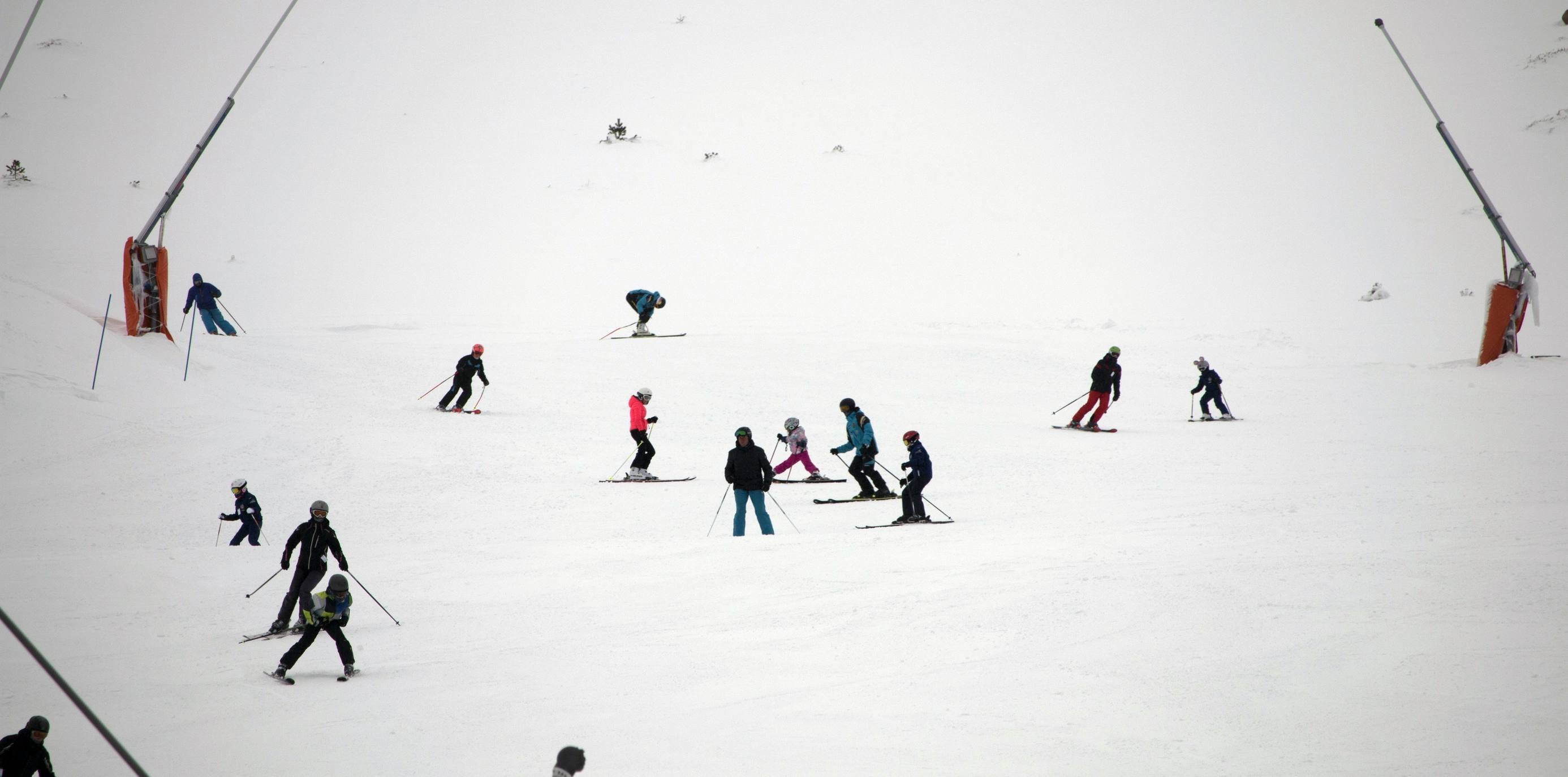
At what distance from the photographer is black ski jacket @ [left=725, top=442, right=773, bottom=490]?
1122cm

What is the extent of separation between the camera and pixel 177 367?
17.4m

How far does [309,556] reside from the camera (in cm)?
806

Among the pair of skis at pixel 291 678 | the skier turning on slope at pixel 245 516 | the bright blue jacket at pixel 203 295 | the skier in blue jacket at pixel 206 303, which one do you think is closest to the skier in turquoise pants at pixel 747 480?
the pair of skis at pixel 291 678

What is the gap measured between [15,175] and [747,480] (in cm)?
3795

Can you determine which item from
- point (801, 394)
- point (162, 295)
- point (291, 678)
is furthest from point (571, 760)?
point (162, 295)

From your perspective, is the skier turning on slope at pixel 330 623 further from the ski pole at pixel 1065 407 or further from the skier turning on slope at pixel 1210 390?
the skier turning on slope at pixel 1210 390

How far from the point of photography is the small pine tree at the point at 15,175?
35.9m

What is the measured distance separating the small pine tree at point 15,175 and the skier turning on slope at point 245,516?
1337 inches

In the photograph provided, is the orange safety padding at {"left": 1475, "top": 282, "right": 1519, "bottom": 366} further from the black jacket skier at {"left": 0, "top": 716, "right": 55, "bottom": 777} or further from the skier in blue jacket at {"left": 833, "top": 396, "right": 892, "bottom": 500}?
the black jacket skier at {"left": 0, "top": 716, "right": 55, "bottom": 777}

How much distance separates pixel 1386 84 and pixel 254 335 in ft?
162

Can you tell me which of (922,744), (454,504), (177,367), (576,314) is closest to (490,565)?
(454,504)

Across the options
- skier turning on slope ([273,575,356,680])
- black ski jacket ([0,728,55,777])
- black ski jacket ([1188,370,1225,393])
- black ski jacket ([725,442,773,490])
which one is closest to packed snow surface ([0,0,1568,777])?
skier turning on slope ([273,575,356,680])

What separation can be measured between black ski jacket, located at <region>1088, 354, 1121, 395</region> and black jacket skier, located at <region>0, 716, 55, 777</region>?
14.9m

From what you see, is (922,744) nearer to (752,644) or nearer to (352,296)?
(752,644)
